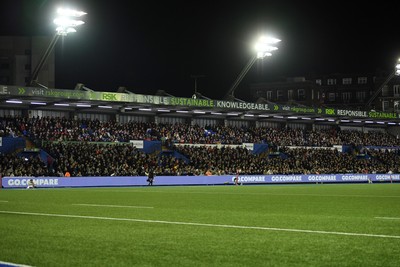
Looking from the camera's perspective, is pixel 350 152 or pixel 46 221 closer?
pixel 46 221

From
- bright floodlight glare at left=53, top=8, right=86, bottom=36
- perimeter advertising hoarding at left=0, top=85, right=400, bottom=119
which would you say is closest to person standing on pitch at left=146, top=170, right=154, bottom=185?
perimeter advertising hoarding at left=0, top=85, right=400, bottom=119

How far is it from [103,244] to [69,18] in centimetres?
3702

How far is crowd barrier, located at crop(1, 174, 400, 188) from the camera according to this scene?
138 feet

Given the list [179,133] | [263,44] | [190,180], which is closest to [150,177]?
[190,180]

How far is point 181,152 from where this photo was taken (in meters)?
59.0

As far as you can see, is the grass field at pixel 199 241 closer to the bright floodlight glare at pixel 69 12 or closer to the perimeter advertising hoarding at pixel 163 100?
the bright floodlight glare at pixel 69 12

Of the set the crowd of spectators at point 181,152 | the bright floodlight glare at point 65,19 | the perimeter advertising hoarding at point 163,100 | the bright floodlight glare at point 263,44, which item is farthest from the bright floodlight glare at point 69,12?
the bright floodlight glare at point 263,44

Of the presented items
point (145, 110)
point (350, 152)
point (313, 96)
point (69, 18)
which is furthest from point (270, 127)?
point (313, 96)

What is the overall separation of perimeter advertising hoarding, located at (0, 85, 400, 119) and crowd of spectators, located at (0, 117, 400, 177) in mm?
3352

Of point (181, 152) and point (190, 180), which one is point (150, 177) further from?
point (181, 152)

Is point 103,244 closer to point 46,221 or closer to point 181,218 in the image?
point 46,221

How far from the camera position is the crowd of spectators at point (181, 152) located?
159 ft

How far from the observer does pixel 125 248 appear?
8.48 m

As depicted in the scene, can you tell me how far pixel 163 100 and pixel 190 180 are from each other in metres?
11.6
